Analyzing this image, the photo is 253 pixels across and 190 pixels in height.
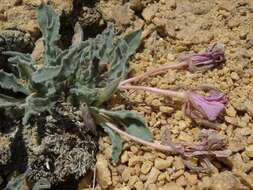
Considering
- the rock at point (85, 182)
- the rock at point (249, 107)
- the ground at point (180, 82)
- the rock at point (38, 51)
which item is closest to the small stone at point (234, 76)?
the ground at point (180, 82)

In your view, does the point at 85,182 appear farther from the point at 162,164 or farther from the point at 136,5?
the point at 136,5

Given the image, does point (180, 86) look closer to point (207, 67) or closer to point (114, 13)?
point (207, 67)

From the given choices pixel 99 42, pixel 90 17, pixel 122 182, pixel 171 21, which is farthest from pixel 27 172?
pixel 171 21

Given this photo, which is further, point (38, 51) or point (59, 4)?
point (59, 4)

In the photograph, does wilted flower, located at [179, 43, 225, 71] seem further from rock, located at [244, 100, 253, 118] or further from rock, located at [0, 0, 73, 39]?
rock, located at [0, 0, 73, 39]

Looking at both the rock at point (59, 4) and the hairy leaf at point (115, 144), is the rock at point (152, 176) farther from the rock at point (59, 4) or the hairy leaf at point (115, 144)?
the rock at point (59, 4)

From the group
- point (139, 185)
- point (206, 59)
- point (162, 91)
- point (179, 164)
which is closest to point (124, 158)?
point (139, 185)
